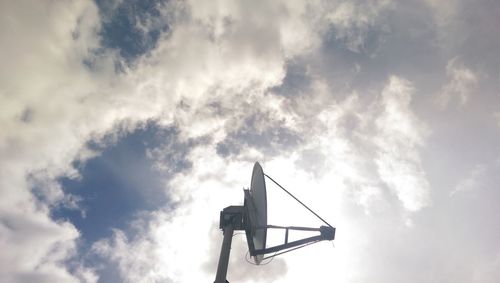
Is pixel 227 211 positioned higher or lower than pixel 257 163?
lower

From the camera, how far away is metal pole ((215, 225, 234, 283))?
40.6 feet

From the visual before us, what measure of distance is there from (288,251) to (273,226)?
1651 mm

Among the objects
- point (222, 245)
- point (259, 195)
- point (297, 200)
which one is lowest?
point (222, 245)

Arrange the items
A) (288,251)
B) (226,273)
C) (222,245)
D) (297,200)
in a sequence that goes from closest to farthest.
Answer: (226,273), (222,245), (288,251), (297,200)

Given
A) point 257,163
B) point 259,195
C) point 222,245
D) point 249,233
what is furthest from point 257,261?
point 257,163

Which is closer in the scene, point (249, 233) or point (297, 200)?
point (249, 233)

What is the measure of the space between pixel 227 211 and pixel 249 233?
1593mm

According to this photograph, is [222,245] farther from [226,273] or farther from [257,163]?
[257,163]

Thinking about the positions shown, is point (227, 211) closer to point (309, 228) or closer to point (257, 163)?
point (257, 163)

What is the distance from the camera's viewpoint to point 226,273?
12602mm

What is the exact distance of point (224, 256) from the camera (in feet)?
42.9

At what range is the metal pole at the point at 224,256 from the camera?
12.4m

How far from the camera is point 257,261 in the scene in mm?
15266

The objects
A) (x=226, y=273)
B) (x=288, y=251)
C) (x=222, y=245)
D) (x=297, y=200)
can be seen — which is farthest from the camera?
(x=297, y=200)
